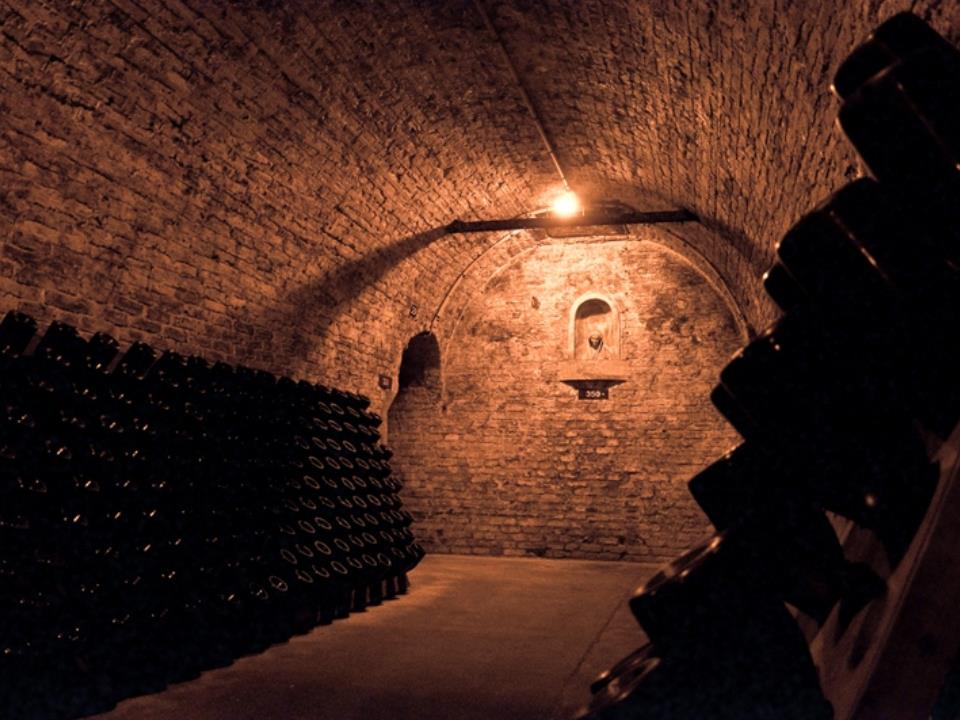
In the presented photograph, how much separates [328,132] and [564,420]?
5.57 meters

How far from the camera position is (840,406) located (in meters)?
2.02

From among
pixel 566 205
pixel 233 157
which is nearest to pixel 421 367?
pixel 566 205

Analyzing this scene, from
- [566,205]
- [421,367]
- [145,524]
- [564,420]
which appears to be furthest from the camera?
[421,367]

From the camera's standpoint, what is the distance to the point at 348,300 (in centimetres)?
764

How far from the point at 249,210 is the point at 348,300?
205 cm

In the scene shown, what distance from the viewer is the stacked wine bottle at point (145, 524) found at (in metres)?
3.32

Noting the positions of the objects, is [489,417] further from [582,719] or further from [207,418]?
[582,719]

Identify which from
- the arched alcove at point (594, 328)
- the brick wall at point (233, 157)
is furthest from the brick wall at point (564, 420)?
the brick wall at point (233, 157)

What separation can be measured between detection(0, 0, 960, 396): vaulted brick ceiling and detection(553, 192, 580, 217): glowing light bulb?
101 centimetres

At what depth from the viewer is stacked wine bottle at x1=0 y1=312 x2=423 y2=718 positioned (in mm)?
3322

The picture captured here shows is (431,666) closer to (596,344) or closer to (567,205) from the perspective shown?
(567,205)

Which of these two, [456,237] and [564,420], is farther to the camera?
[564,420]

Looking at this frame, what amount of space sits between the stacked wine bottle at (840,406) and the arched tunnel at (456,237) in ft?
2.34

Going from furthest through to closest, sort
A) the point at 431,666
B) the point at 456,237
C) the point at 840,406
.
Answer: the point at 456,237
the point at 431,666
the point at 840,406
